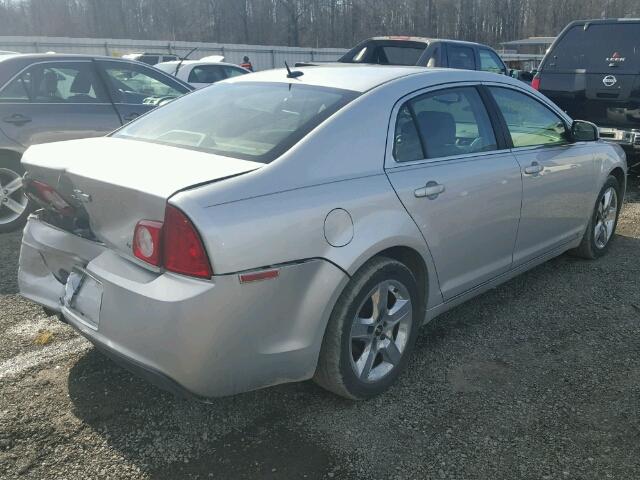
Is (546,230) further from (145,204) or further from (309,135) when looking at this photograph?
(145,204)

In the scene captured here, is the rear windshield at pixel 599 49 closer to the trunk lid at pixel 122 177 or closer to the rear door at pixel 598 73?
the rear door at pixel 598 73

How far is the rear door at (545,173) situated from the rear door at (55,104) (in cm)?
390

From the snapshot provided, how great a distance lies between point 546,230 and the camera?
13.5 feet

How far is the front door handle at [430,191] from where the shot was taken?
9.71 feet

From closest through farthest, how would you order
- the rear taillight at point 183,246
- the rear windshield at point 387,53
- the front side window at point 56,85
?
the rear taillight at point 183,246 < the front side window at point 56,85 < the rear windshield at point 387,53

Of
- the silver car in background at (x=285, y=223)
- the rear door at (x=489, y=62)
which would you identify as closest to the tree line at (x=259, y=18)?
the rear door at (x=489, y=62)

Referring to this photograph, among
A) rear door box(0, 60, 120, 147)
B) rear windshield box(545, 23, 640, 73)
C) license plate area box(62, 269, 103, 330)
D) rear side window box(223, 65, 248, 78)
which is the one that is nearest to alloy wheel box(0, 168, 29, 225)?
rear door box(0, 60, 120, 147)

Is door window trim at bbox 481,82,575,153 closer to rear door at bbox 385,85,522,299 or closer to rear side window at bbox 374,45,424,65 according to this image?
rear door at bbox 385,85,522,299

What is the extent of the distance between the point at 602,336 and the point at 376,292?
5.63 ft

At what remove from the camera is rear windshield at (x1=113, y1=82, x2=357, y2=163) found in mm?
2721

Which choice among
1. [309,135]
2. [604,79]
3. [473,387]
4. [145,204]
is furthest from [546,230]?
[604,79]

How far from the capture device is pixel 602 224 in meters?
4.97

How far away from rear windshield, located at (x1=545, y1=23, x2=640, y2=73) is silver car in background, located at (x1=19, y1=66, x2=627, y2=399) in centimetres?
451

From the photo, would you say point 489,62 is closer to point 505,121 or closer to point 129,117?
point 129,117
